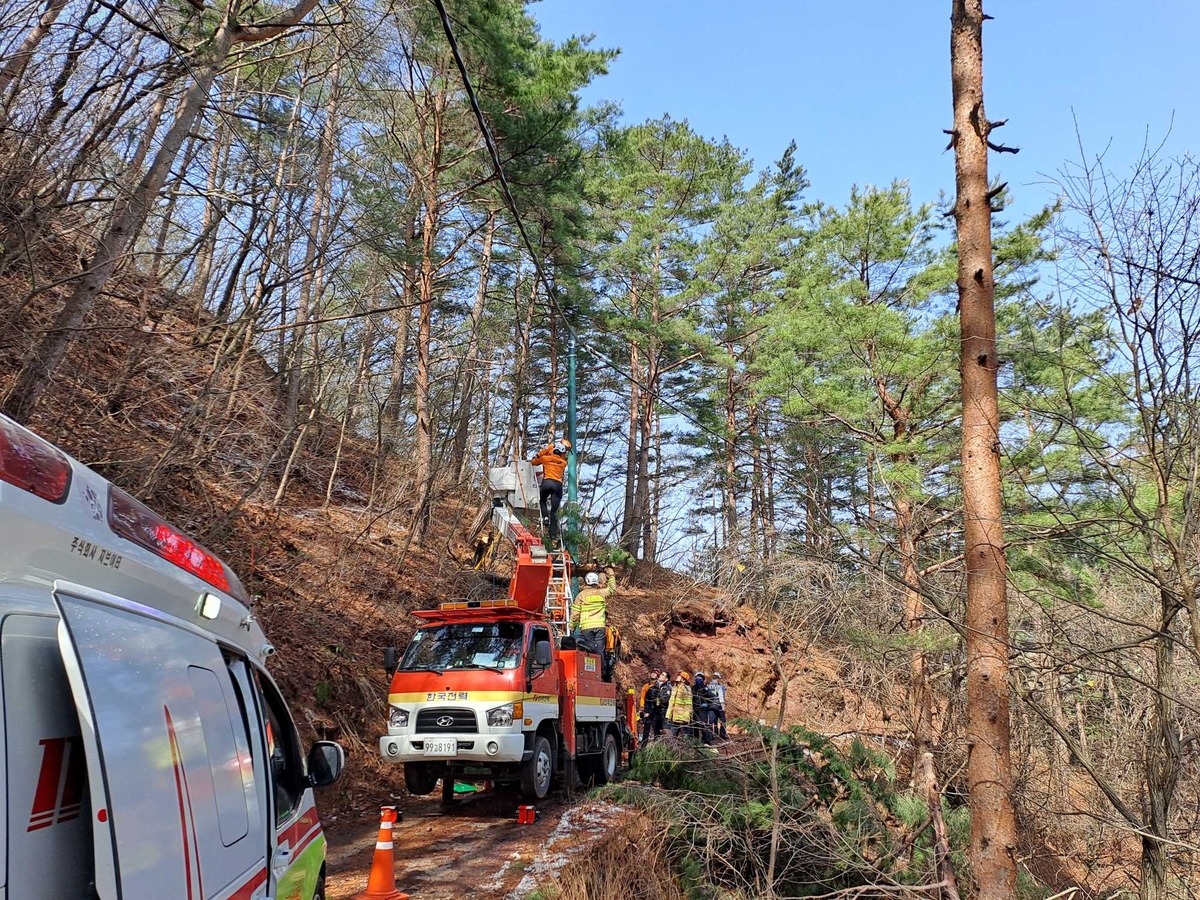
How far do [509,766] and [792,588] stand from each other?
4196 mm

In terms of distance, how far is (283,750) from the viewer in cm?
421

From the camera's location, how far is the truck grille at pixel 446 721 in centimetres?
934

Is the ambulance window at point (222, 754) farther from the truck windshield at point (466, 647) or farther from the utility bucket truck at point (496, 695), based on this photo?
the truck windshield at point (466, 647)

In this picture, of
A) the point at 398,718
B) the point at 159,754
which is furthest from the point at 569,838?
the point at 159,754

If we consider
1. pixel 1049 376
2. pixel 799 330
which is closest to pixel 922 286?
pixel 799 330

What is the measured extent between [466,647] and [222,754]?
23.9 ft

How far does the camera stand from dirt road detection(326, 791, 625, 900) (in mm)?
6984

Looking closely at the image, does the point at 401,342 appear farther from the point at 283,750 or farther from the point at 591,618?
the point at 283,750

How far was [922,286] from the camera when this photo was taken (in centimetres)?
1769

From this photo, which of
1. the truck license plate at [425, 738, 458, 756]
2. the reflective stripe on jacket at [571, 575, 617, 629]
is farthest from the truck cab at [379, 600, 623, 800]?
the reflective stripe on jacket at [571, 575, 617, 629]

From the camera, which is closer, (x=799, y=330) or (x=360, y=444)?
(x=799, y=330)

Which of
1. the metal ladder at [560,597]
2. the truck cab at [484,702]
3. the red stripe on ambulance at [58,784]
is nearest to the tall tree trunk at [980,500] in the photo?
the truck cab at [484,702]

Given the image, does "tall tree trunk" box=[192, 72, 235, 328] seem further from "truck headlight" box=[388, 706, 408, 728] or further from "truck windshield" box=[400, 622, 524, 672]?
"truck headlight" box=[388, 706, 408, 728]

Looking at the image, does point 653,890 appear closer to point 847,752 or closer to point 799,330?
point 847,752
